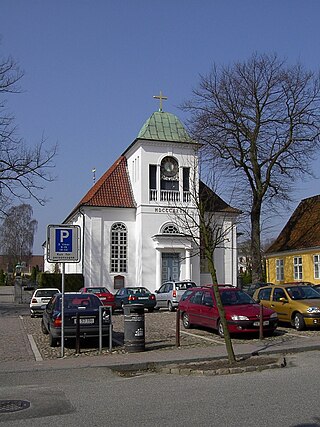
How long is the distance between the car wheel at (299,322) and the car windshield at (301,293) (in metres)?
0.83

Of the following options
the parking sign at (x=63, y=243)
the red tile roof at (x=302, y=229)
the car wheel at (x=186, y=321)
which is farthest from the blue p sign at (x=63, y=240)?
the red tile roof at (x=302, y=229)

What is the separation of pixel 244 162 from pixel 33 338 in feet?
78.4

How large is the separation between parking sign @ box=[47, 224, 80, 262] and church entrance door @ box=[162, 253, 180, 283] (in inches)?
1030

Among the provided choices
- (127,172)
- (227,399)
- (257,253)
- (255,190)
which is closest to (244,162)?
(255,190)

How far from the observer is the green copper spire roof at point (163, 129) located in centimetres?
4256

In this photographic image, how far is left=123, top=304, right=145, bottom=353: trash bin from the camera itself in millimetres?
15031

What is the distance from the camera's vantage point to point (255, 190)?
3981 cm

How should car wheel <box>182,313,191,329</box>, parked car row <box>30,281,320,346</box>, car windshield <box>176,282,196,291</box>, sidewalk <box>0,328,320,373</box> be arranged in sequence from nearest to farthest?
sidewalk <box>0,328,320,373</box> < parked car row <box>30,281,320,346</box> < car wheel <box>182,313,191,329</box> < car windshield <box>176,282,196,291</box>

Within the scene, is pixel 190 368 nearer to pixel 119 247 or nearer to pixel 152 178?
pixel 119 247

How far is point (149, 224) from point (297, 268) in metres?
11.0

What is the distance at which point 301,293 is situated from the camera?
20.3 meters

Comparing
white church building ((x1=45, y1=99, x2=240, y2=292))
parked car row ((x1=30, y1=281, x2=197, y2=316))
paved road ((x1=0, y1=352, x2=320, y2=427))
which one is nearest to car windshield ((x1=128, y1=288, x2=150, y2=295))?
parked car row ((x1=30, y1=281, x2=197, y2=316))

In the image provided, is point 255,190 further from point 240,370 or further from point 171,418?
point 171,418

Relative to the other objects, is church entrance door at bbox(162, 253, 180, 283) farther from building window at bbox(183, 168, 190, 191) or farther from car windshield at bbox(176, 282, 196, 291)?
car windshield at bbox(176, 282, 196, 291)
